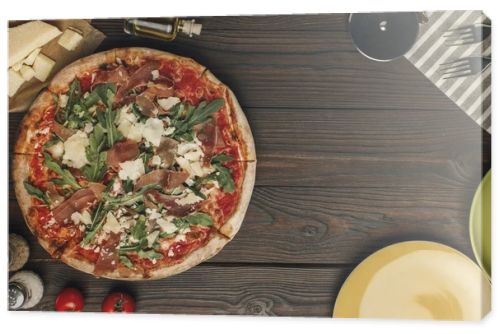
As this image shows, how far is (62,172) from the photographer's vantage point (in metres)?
1.87

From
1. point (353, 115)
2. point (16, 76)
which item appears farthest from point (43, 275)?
point (353, 115)

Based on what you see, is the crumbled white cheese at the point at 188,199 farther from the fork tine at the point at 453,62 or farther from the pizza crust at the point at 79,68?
the fork tine at the point at 453,62

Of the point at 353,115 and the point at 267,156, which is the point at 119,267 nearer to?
the point at 267,156

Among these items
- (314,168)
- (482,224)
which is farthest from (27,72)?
(482,224)

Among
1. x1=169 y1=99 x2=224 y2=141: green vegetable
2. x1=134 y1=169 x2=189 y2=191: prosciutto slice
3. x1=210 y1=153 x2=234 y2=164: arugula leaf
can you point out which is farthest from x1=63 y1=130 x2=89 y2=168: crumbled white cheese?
x1=210 y1=153 x2=234 y2=164: arugula leaf

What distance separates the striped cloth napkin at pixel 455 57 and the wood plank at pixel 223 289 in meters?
0.71

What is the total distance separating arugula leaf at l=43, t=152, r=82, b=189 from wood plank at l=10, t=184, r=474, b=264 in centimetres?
23

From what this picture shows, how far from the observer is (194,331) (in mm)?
1883

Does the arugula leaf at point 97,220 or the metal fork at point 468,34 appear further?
the arugula leaf at point 97,220

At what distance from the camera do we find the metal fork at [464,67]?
1.74m

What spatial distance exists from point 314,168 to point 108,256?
818mm

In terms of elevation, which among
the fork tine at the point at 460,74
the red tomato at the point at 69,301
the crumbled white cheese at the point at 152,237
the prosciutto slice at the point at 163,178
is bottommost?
the red tomato at the point at 69,301

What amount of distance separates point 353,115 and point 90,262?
109cm

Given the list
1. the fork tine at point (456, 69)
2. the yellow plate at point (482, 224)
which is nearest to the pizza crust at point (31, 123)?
the fork tine at point (456, 69)
